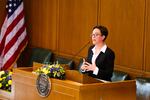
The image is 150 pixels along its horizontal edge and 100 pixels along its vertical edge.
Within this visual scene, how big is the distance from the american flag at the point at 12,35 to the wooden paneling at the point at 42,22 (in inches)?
8.2

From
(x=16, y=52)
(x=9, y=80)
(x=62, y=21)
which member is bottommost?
(x=9, y=80)

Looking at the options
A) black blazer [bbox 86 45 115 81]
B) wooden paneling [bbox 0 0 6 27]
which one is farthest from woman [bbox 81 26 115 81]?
wooden paneling [bbox 0 0 6 27]

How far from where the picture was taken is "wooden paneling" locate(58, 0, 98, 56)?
256 inches

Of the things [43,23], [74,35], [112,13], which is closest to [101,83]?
[112,13]

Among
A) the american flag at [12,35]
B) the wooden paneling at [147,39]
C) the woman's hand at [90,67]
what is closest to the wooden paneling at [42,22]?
the american flag at [12,35]

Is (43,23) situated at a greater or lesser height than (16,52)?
greater

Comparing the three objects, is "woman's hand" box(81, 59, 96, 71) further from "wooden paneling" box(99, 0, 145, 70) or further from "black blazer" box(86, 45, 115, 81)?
"wooden paneling" box(99, 0, 145, 70)

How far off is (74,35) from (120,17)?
4.06 feet

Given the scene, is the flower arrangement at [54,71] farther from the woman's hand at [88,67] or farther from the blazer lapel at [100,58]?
the blazer lapel at [100,58]

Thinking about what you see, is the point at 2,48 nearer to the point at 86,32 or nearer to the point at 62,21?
the point at 62,21

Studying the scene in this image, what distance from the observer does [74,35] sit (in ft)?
22.6

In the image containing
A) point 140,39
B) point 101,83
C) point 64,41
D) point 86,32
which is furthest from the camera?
point 64,41

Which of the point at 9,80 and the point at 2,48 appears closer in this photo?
the point at 9,80

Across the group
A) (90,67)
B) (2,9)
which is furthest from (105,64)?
(2,9)
